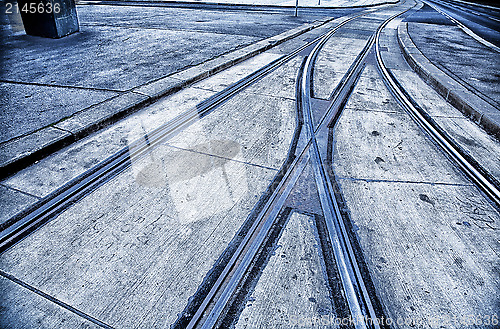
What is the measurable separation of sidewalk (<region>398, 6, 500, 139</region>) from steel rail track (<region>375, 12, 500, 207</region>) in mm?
811

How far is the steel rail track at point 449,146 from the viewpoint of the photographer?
3.63 meters

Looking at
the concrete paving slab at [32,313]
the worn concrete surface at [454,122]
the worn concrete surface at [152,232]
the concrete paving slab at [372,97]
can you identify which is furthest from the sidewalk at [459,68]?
the concrete paving slab at [32,313]

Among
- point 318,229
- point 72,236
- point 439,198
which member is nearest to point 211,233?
point 318,229

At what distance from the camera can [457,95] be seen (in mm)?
5977

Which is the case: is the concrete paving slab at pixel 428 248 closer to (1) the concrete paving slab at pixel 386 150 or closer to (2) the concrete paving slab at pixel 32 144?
(1) the concrete paving slab at pixel 386 150

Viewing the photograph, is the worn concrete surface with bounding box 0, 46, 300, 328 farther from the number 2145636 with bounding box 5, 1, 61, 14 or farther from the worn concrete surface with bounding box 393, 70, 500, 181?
the number 2145636 with bounding box 5, 1, 61, 14

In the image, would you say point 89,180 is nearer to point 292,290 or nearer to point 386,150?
point 292,290

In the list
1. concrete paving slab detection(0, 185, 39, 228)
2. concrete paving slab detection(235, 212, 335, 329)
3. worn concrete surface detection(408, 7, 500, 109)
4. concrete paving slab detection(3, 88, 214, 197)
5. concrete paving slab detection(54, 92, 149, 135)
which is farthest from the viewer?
worn concrete surface detection(408, 7, 500, 109)

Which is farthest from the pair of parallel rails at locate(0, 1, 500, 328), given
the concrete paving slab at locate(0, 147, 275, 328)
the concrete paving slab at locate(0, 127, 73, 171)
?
the concrete paving slab at locate(0, 127, 73, 171)

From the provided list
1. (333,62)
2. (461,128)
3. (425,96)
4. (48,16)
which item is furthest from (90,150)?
(48,16)

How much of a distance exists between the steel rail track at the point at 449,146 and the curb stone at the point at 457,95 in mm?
789

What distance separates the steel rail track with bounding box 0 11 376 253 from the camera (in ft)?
9.21

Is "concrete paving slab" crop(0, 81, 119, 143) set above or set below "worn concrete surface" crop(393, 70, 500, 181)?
above

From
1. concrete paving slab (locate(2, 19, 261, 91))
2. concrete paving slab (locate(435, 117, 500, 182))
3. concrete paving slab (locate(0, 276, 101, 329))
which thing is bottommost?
concrete paving slab (locate(0, 276, 101, 329))
